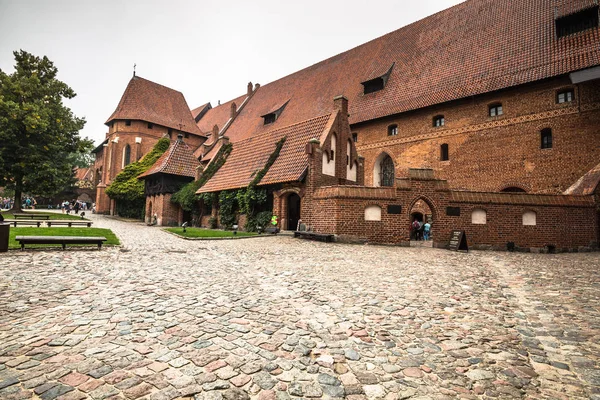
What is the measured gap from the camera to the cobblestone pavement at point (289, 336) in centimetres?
252

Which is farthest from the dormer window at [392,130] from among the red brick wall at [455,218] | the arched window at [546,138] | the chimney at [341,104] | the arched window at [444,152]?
the red brick wall at [455,218]

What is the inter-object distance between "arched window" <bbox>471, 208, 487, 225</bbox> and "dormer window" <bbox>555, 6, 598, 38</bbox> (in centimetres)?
1264

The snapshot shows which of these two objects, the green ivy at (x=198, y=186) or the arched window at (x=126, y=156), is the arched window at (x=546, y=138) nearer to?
the green ivy at (x=198, y=186)

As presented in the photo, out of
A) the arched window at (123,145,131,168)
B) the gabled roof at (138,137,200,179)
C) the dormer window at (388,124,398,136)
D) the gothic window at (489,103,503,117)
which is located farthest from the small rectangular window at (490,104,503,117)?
the arched window at (123,145,131,168)

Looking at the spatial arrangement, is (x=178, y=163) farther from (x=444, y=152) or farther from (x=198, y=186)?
(x=444, y=152)

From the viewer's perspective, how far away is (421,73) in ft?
77.7

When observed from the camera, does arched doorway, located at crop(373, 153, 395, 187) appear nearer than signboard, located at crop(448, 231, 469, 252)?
No

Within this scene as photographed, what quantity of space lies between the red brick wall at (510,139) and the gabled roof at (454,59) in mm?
904

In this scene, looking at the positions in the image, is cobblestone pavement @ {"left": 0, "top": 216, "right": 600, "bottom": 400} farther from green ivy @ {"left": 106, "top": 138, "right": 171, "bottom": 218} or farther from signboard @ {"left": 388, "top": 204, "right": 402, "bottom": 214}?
green ivy @ {"left": 106, "top": 138, "right": 171, "bottom": 218}

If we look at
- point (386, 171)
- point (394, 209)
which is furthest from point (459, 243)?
point (386, 171)

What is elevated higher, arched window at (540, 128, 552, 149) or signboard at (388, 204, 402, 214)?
arched window at (540, 128, 552, 149)

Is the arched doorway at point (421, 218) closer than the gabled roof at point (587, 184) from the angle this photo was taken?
No

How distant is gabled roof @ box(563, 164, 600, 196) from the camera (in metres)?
15.1

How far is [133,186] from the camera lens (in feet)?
106
